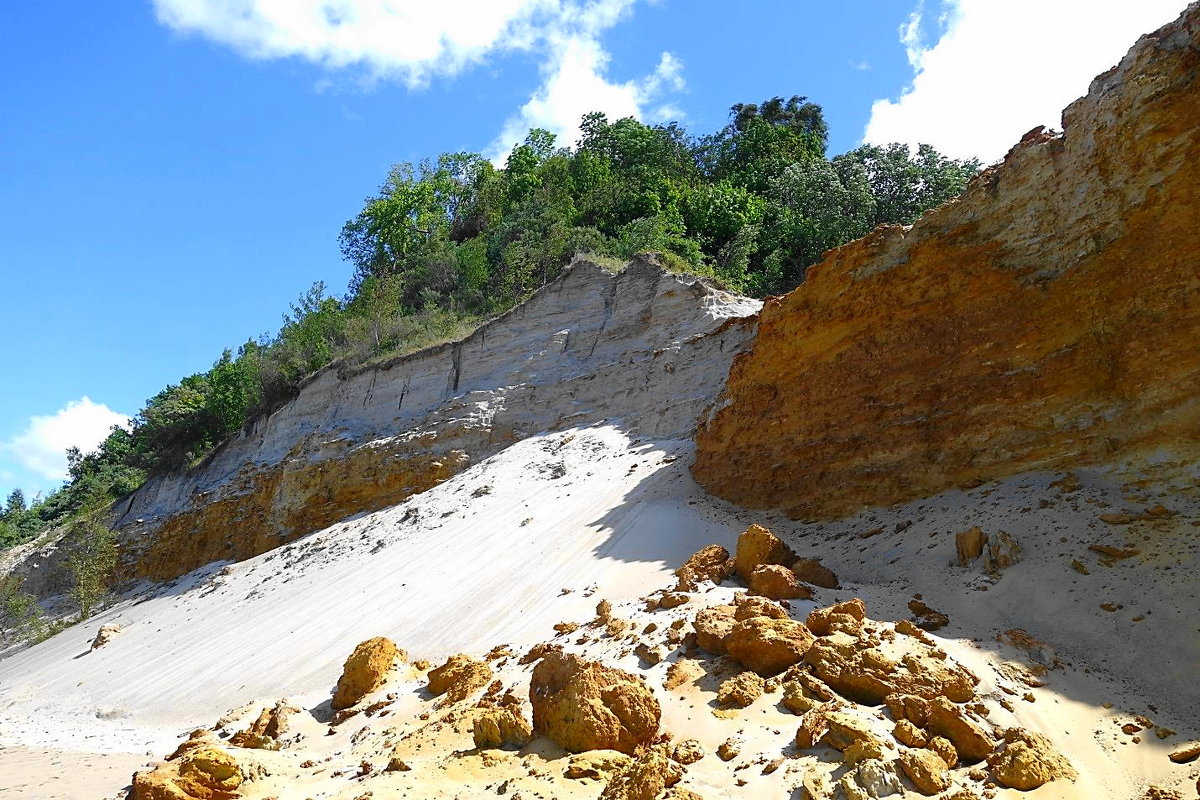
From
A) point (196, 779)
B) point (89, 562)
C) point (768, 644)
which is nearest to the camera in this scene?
point (196, 779)

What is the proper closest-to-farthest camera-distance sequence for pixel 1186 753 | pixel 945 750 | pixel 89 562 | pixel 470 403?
pixel 1186 753
pixel 945 750
pixel 470 403
pixel 89 562

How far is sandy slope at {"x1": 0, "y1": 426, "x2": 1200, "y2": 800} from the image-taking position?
638 centimetres

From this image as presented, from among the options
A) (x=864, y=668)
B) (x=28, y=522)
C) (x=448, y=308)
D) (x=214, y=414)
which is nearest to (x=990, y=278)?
(x=864, y=668)

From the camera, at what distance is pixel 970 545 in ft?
27.5

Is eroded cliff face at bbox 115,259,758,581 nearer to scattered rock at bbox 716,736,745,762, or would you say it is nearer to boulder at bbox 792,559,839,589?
boulder at bbox 792,559,839,589

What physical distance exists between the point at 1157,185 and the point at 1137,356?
6.04 ft

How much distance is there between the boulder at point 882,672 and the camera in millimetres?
5988

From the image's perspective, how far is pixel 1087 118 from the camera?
30.2 feet

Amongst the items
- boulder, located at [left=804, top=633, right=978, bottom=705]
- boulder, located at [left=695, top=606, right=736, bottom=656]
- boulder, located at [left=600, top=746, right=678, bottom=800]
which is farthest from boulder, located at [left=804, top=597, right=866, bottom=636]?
boulder, located at [left=600, top=746, right=678, bottom=800]

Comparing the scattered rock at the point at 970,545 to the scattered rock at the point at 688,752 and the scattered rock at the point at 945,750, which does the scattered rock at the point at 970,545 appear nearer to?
the scattered rock at the point at 945,750

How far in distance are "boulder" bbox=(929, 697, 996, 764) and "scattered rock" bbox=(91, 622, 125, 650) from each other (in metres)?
17.7

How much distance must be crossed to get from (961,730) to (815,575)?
3.29 m

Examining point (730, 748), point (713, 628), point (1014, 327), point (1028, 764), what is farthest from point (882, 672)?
point (1014, 327)

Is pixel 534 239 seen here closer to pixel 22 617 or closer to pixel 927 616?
pixel 22 617
